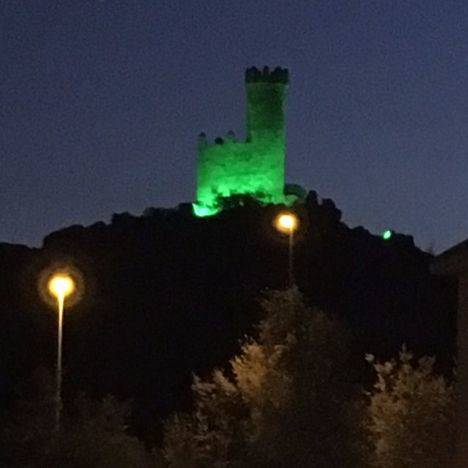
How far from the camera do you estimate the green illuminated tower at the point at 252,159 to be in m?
77.8

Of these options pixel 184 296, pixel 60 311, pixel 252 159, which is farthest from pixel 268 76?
pixel 60 311

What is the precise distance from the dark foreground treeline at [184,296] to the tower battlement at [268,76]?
7.63m

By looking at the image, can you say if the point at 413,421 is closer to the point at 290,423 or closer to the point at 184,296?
the point at 290,423

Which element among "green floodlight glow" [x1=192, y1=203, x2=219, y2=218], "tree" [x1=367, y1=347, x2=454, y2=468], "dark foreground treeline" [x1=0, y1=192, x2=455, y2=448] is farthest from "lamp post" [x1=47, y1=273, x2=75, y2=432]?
"green floodlight glow" [x1=192, y1=203, x2=219, y2=218]

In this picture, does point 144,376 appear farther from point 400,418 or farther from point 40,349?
point 400,418

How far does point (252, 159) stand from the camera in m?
78.1

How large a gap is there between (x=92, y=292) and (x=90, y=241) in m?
15.6

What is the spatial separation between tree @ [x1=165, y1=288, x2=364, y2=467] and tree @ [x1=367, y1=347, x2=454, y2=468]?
1.27 ft

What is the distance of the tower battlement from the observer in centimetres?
7975

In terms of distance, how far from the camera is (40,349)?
4309 cm

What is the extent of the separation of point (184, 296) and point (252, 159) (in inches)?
648

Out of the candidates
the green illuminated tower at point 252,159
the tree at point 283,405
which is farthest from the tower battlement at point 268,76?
the tree at point 283,405

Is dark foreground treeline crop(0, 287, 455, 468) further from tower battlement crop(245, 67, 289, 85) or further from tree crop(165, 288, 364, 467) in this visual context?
tower battlement crop(245, 67, 289, 85)

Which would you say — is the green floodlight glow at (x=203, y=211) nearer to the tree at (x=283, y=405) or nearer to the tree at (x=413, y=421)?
the tree at (x=283, y=405)
